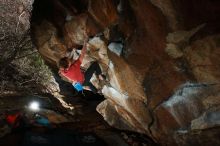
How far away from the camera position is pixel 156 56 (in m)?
5.82

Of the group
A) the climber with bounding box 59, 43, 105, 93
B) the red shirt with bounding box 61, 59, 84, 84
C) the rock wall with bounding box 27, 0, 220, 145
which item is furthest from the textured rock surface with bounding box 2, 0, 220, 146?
the red shirt with bounding box 61, 59, 84, 84

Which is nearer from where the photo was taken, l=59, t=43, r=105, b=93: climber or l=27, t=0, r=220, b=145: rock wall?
l=27, t=0, r=220, b=145: rock wall

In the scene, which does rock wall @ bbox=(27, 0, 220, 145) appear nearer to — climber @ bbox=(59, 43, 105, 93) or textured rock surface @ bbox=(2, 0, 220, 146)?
textured rock surface @ bbox=(2, 0, 220, 146)

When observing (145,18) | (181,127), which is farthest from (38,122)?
(145,18)

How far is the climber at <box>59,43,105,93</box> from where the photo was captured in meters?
8.08

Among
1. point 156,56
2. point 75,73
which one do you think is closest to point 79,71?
point 75,73

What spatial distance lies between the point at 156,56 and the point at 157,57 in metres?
0.03

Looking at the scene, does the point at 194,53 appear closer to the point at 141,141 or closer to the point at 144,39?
the point at 144,39

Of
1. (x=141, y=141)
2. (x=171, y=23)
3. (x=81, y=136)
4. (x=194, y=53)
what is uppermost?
(x=171, y=23)

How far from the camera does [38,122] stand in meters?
11.1

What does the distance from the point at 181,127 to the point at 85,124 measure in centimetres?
552

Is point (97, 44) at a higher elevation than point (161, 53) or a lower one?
higher

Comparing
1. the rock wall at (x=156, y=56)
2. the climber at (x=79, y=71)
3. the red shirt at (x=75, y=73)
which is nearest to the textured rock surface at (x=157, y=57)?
the rock wall at (x=156, y=56)

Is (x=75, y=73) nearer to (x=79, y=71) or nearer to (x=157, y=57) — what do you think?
(x=79, y=71)
